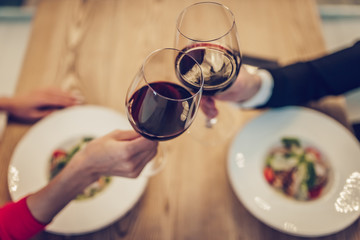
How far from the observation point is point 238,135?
0.87m

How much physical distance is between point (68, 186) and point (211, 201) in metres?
0.38

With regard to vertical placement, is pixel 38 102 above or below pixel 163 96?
below

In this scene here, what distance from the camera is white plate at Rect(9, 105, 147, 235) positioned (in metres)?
0.78

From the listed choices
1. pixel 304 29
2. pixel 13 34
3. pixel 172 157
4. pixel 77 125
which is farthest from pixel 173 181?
pixel 13 34

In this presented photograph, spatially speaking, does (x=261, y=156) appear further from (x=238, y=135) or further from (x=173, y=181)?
(x=173, y=181)

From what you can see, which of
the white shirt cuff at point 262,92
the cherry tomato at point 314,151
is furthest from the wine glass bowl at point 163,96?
the cherry tomato at point 314,151

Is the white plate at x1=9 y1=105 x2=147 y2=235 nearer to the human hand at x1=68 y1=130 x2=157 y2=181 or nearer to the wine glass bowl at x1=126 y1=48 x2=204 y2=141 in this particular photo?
the human hand at x1=68 y1=130 x2=157 y2=181

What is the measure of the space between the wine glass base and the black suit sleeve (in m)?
0.11

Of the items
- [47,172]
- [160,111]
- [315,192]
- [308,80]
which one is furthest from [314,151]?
[47,172]

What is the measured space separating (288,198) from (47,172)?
2.20 feet

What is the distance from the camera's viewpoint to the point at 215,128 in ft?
3.07

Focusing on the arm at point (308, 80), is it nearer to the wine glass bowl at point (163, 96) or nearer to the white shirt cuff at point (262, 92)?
the white shirt cuff at point (262, 92)

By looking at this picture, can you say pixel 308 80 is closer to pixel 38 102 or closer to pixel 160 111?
pixel 160 111

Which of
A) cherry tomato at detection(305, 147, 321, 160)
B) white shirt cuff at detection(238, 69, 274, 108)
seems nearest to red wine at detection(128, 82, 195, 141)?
white shirt cuff at detection(238, 69, 274, 108)
